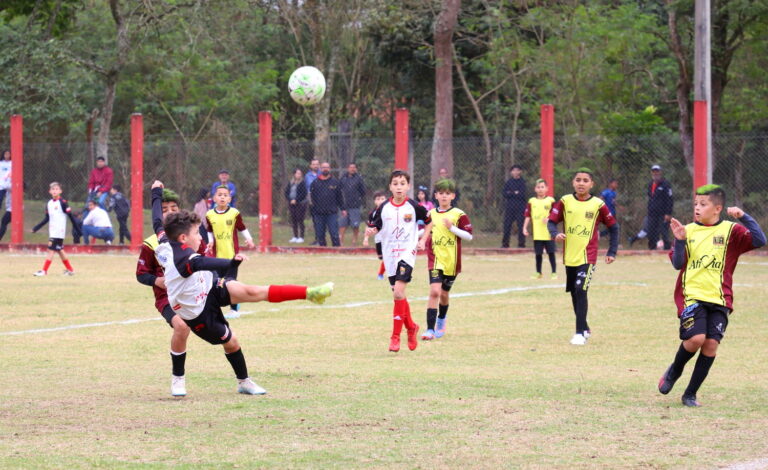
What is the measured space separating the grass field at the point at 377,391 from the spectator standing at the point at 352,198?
9.60 m

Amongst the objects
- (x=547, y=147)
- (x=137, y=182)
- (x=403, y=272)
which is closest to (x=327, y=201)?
(x=137, y=182)

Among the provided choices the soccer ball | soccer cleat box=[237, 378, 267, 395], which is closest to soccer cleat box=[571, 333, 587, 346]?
soccer cleat box=[237, 378, 267, 395]

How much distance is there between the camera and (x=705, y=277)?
8.21 meters

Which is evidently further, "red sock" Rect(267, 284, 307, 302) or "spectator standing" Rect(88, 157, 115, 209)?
"spectator standing" Rect(88, 157, 115, 209)

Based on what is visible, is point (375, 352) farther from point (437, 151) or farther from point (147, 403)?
point (437, 151)

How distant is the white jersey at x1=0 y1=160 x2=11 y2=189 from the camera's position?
2662cm

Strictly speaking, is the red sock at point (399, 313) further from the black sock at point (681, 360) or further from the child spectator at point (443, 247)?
the black sock at point (681, 360)

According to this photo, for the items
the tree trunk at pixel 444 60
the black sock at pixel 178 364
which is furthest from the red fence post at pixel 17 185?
the black sock at pixel 178 364

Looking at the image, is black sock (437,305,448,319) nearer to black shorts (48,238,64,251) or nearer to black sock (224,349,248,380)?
black sock (224,349,248,380)

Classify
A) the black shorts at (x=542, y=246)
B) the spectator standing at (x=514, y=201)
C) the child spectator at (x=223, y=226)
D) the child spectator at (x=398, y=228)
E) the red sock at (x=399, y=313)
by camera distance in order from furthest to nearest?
the spectator standing at (x=514, y=201)
the black shorts at (x=542, y=246)
the child spectator at (x=223, y=226)
the child spectator at (x=398, y=228)
the red sock at (x=399, y=313)

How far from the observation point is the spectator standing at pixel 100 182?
26328mm

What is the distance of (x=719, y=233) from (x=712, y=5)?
69.6 feet

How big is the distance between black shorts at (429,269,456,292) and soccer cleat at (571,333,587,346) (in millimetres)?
1499

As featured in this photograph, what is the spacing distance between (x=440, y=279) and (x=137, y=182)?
14566 mm
